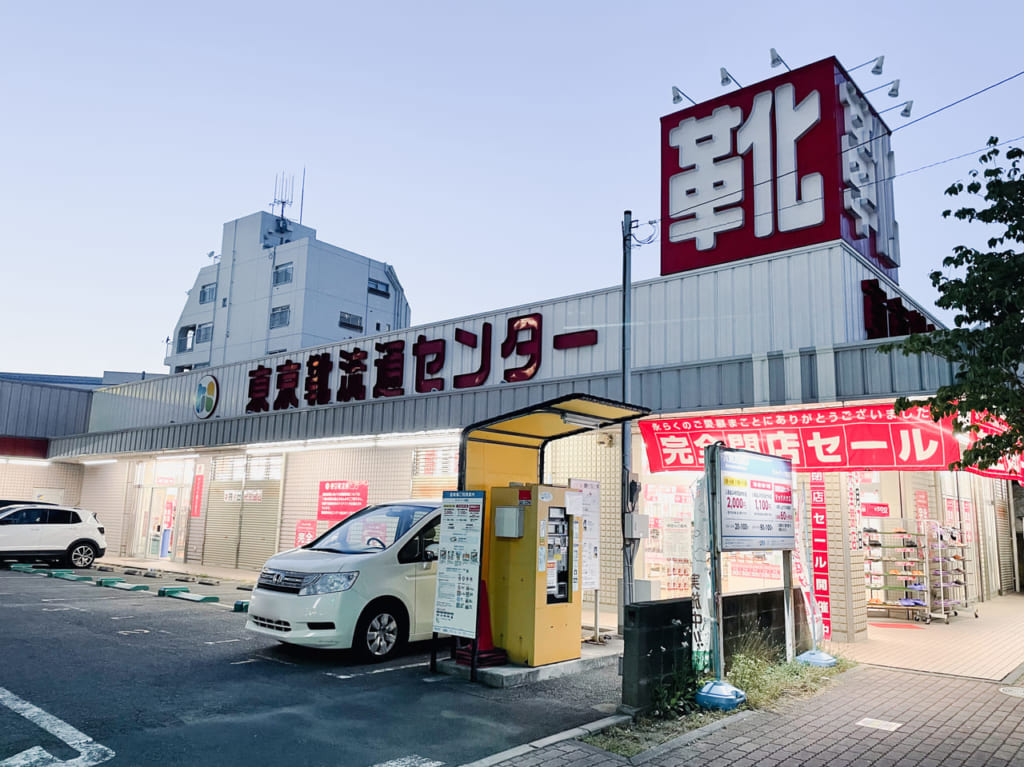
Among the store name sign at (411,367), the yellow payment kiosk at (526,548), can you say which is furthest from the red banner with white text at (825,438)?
the yellow payment kiosk at (526,548)

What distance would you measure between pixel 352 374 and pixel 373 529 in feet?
28.1

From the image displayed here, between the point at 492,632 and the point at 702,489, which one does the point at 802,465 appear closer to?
the point at 702,489

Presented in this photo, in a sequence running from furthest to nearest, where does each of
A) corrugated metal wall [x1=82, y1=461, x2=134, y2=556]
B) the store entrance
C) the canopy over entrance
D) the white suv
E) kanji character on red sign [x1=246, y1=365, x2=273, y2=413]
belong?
1. corrugated metal wall [x1=82, y1=461, x2=134, y2=556]
2. the store entrance
3. kanji character on red sign [x1=246, y1=365, x2=273, y2=413]
4. the white suv
5. the canopy over entrance

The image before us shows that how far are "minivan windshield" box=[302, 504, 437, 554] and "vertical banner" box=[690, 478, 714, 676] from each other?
3.34m

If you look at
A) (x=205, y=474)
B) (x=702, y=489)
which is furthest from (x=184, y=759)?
(x=205, y=474)

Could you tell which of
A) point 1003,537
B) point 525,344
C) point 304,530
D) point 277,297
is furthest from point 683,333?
point 277,297

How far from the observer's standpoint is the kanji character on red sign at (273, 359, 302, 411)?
1866cm

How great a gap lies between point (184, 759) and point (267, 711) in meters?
1.27

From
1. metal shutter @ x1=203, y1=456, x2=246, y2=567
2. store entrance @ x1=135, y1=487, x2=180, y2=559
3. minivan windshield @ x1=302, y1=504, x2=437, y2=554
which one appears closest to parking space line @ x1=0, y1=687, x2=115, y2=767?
minivan windshield @ x1=302, y1=504, x2=437, y2=554

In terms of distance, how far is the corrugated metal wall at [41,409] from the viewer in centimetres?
2466

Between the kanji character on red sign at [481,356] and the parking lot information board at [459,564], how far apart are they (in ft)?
22.8

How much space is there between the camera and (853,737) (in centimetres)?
606

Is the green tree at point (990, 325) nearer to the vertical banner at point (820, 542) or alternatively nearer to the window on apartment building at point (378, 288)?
the vertical banner at point (820, 542)

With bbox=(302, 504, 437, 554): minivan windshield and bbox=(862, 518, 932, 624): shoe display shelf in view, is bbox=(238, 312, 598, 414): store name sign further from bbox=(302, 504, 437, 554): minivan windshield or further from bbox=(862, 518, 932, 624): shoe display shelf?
bbox=(862, 518, 932, 624): shoe display shelf
